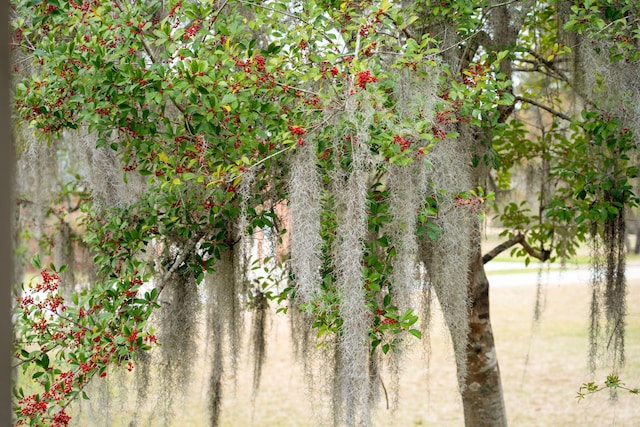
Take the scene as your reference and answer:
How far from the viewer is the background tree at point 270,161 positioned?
2172 mm

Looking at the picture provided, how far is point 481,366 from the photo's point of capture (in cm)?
362

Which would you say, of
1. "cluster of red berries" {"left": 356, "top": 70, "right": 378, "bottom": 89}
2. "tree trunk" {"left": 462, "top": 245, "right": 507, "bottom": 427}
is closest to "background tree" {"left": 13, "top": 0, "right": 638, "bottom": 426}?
"cluster of red berries" {"left": 356, "top": 70, "right": 378, "bottom": 89}

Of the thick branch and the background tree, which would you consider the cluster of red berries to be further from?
the thick branch

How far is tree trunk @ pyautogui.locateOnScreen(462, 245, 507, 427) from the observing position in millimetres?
3602

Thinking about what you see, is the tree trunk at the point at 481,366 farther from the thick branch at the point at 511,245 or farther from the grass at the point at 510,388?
the grass at the point at 510,388

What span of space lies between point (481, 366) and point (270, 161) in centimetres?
168

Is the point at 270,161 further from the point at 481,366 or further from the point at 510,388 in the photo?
the point at 510,388

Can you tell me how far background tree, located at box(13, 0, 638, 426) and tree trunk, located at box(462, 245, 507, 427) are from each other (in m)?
0.72

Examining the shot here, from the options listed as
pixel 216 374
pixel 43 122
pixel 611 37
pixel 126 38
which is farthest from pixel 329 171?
pixel 216 374

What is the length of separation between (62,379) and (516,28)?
2.20m

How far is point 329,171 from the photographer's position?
2.38m

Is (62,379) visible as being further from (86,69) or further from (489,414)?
(489,414)

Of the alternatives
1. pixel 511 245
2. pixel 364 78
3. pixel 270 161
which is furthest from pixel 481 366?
pixel 364 78

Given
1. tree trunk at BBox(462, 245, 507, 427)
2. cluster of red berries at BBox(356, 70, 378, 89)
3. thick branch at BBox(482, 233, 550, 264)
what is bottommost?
tree trunk at BBox(462, 245, 507, 427)
